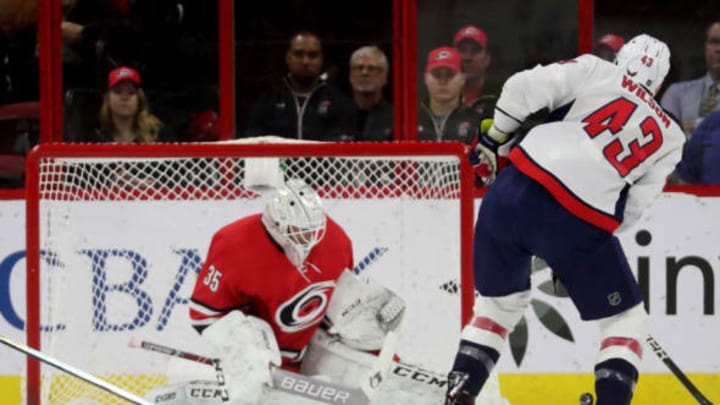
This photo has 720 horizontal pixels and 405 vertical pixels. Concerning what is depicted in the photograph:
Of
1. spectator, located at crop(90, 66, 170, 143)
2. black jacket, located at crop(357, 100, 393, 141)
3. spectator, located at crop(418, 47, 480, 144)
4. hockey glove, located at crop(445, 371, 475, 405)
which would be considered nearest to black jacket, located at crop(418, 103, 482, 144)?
spectator, located at crop(418, 47, 480, 144)

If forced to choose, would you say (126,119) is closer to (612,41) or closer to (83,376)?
(83,376)

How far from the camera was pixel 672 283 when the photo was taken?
21.5 feet

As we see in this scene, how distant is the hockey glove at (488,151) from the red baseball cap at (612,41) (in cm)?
119

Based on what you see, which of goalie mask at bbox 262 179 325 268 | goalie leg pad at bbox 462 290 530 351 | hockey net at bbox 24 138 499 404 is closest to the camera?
goalie leg pad at bbox 462 290 530 351

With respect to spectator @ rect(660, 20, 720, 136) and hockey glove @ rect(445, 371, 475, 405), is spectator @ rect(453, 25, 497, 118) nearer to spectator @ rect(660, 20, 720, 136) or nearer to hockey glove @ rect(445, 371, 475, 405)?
spectator @ rect(660, 20, 720, 136)

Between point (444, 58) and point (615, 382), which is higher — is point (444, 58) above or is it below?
above

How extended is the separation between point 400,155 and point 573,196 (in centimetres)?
65

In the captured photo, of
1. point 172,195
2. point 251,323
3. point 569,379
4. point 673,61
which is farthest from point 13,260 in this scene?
point 673,61

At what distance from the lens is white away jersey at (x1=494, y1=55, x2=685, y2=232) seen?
17.2 ft

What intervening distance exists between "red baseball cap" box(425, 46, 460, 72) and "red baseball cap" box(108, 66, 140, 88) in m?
0.95

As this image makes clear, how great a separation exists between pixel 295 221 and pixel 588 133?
85cm

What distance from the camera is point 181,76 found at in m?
6.43

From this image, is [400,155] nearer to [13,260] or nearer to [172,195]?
[172,195]

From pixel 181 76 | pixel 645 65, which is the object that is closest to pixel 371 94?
pixel 181 76
